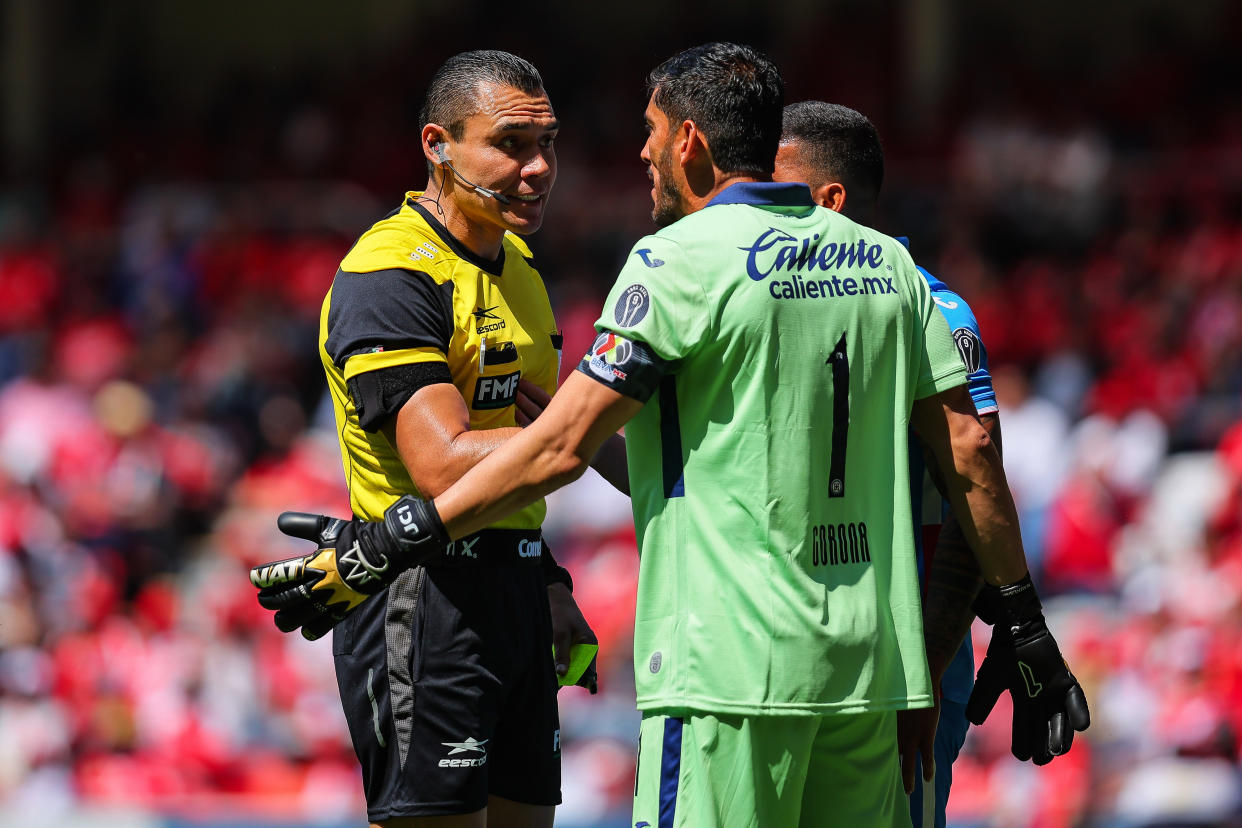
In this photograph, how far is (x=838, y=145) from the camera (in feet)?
14.1

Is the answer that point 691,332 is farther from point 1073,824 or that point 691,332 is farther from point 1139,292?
point 1139,292

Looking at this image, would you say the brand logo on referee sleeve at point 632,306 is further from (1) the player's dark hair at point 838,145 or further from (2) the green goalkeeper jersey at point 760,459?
(1) the player's dark hair at point 838,145

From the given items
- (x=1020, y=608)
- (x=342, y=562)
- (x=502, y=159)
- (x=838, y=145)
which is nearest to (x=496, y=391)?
(x=502, y=159)

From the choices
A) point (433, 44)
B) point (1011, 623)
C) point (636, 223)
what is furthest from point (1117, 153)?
point (1011, 623)

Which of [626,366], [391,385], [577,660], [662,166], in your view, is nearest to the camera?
[626,366]

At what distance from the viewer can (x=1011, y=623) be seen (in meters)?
3.76

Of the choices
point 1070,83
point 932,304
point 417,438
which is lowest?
point 417,438

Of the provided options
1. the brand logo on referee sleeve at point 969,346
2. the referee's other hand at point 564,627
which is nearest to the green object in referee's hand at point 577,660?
the referee's other hand at point 564,627

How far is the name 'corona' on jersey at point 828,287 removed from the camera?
3322 mm

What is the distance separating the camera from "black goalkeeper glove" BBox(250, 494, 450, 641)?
3.40 meters

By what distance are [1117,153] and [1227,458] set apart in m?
4.07

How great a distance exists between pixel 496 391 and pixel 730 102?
965mm

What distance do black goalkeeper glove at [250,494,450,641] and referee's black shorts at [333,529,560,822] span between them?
9.9 inches

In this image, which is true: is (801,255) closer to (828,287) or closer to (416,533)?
(828,287)
